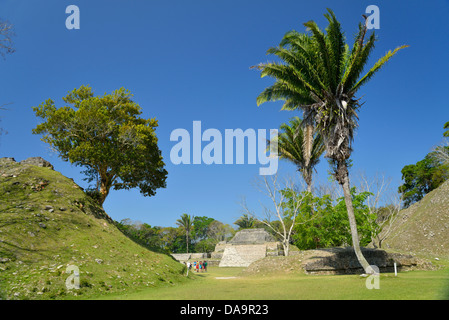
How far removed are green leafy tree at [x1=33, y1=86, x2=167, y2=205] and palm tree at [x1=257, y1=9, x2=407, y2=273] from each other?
1241 centimetres

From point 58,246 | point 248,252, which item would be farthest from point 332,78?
point 248,252

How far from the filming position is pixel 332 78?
48.6 feet

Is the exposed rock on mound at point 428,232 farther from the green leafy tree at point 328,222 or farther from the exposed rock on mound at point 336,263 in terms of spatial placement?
the exposed rock on mound at point 336,263

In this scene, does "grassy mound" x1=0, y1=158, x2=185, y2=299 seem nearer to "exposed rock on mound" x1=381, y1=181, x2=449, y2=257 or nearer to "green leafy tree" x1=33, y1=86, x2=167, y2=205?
"green leafy tree" x1=33, y1=86, x2=167, y2=205

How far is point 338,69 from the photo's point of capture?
1505 cm

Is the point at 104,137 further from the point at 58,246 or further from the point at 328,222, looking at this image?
the point at 328,222

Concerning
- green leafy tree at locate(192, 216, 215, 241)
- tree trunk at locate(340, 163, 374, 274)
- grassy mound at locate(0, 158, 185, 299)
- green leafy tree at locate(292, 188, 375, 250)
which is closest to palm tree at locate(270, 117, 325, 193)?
green leafy tree at locate(292, 188, 375, 250)

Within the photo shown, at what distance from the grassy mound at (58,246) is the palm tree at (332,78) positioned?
38.6ft

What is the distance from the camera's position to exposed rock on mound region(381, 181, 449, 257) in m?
31.0

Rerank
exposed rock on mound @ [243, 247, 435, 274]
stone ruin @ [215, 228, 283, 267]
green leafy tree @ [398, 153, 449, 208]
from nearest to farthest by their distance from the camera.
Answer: exposed rock on mound @ [243, 247, 435, 274] < stone ruin @ [215, 228, 283, 267] < green leafy tree @ [398, 153, 449, 208]

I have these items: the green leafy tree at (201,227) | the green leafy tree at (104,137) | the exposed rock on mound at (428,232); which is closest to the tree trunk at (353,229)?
the green leafy tree at (104,137)

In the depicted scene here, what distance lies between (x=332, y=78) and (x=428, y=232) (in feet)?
95.8

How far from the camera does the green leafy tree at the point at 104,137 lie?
21172 mm
